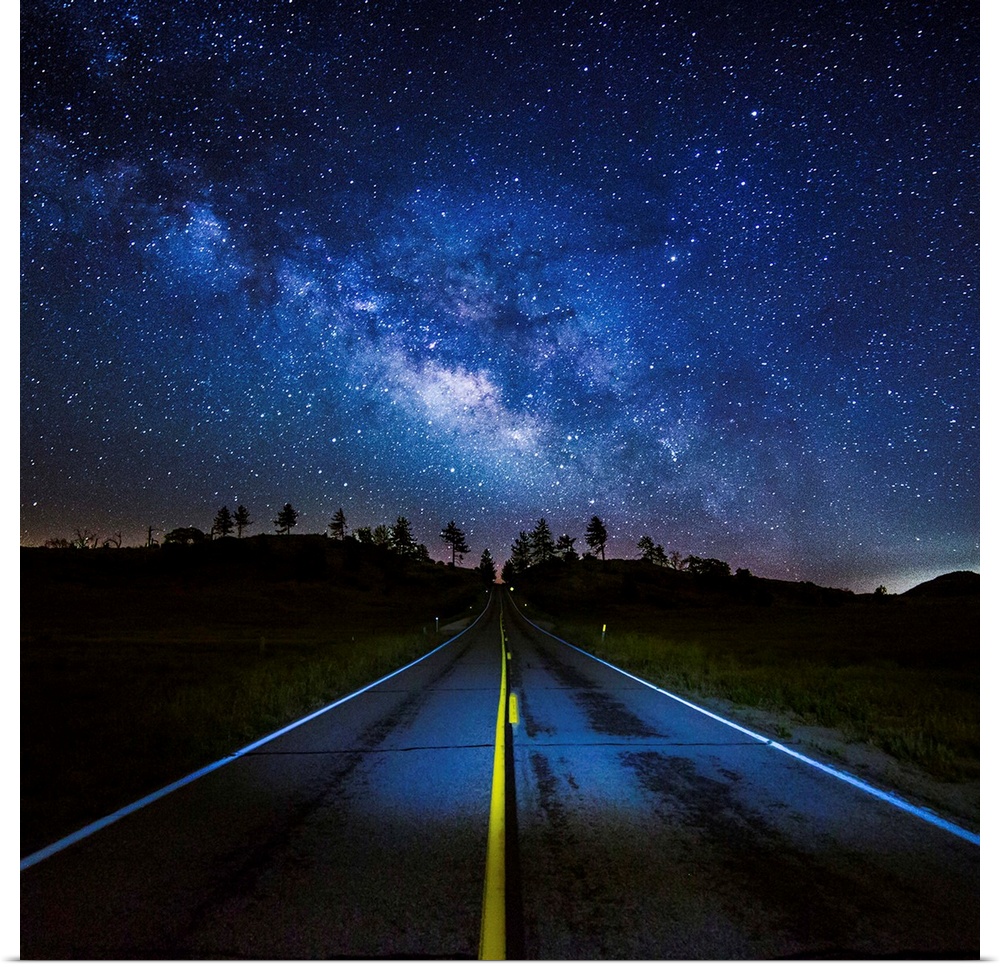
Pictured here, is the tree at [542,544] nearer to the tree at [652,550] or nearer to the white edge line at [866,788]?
the tree at [652,550]

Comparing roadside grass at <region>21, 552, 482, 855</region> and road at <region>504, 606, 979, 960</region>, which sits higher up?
road at <region>504, 606, 979, 960</region>

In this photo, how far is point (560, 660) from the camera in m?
21.7

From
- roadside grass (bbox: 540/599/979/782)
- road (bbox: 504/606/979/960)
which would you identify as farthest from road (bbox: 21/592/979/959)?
roadside grass (bbox: 540/599/979/782)

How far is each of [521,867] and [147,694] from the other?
46.0ft

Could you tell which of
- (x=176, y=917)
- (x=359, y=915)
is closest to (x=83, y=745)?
(x=176, y=917)

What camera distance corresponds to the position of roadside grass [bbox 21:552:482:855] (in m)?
6.38

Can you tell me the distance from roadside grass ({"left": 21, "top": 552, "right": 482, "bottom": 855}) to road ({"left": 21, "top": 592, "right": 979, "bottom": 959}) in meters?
0.99

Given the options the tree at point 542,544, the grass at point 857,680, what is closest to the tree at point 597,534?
the tree at point 542,544

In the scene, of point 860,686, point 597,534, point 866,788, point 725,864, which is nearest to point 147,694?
point 725,864

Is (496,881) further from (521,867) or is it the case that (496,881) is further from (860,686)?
(860,686)

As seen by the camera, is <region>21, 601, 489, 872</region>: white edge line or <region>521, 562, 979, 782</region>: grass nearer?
<region>21, 601, 489, 872</region>: white edge line

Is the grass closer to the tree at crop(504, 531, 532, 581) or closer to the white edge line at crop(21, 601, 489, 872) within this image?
the white edge line at crop(21, 601, 489, 872)

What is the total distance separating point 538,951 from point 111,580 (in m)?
101
